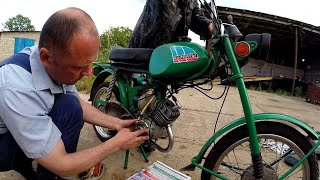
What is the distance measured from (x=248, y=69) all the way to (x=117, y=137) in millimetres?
11266

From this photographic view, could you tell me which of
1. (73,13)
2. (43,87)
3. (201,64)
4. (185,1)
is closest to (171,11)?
(185,1)

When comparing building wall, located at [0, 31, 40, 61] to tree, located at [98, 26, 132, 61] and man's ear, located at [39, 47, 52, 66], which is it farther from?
man's ear, located at [39, 47, 52, 66]

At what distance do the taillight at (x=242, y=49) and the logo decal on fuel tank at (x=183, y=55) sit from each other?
261mm

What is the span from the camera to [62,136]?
1468 mm

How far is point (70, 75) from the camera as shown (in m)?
1.22

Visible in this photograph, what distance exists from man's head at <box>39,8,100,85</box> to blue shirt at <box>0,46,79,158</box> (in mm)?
89

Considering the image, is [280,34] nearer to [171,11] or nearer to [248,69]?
[248,69]

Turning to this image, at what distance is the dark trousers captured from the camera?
133 cm

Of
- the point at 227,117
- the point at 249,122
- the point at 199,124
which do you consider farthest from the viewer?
the point at 227,117

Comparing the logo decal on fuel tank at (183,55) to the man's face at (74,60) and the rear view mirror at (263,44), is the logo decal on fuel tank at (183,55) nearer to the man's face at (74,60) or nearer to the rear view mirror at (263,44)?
the rear view mirror at (263,44)

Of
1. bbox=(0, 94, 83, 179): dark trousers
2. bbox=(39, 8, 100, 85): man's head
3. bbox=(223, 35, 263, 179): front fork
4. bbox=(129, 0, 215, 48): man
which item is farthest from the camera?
bbox=(129, 0, 215, 48): man

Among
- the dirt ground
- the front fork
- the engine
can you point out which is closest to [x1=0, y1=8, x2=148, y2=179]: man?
the engine

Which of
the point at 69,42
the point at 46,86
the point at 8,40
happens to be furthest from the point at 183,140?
the point at 8,40

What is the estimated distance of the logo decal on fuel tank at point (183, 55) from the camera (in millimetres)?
1718
